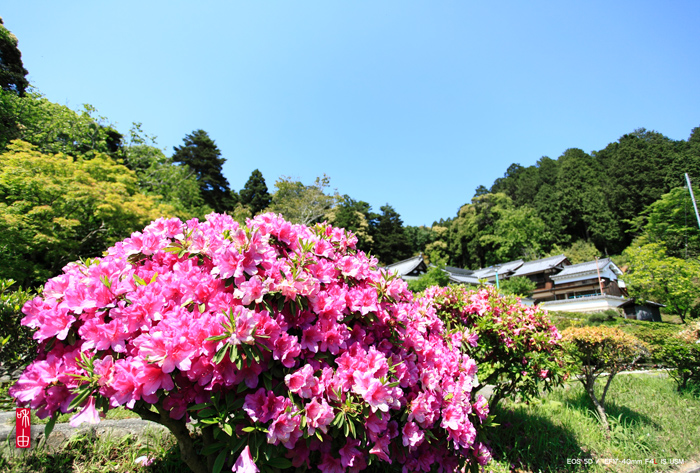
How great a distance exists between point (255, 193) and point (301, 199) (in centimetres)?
1217

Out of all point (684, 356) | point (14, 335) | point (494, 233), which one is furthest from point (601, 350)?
point (494, 233)

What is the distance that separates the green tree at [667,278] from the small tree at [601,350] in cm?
1495

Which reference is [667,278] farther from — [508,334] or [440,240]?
[440,240]

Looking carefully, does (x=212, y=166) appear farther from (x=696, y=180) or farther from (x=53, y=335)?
(x=696, y=180)

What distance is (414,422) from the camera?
1.71m

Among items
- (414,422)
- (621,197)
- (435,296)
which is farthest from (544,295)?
(414,422)

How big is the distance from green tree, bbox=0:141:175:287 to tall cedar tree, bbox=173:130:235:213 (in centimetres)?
2080

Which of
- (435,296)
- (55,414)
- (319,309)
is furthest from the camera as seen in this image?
(435,296)

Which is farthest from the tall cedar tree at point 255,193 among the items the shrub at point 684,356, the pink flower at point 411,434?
the pink flower at point 411,434

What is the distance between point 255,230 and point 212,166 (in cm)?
3273

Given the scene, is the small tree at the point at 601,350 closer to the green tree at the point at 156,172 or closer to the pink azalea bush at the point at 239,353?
the pink azalea bush at the point at 239,353

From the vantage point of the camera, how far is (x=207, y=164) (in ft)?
101

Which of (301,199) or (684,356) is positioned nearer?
(684,356)

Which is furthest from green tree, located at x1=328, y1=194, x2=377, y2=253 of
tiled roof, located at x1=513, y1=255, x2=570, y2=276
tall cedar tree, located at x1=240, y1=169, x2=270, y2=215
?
tiled roof, located at x1=513, y1=255, x2=570, y2=276
